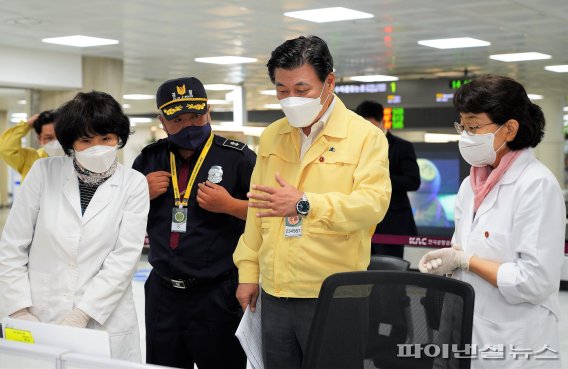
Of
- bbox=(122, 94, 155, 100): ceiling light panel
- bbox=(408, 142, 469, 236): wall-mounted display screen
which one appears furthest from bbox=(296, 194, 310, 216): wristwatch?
bbox=(122, 94, 155, 100): ceiling light panel

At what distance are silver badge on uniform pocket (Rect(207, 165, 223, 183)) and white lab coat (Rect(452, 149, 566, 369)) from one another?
1.12 metres

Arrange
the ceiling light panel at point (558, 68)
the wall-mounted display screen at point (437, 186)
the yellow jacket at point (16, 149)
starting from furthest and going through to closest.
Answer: the ceiling light panel at point (558, 68) < the wall-mounted display screen at point (437, 186) < the yellow jacket at point (16, 149)

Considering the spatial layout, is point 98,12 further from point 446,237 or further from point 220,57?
point 446,237

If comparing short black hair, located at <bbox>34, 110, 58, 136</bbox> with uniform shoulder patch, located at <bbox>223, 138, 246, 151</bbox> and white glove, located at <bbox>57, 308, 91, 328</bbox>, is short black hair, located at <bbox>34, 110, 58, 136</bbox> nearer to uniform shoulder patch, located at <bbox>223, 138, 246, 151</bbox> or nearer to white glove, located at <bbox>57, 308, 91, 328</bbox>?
uniform shoulder patch, located at <bbox>223, 138, 246, 151</bbox>

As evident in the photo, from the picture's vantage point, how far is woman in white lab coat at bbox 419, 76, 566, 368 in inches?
100

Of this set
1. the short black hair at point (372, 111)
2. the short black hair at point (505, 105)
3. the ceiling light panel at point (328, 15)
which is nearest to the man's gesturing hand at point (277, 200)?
the short black hair at point (505, 105)

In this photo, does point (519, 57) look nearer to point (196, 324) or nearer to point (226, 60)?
point (226, 60)

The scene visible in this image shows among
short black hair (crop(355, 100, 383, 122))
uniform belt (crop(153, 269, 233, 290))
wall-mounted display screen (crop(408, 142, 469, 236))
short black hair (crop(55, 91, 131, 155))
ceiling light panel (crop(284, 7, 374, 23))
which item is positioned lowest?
wall-mounted display screen (crop(408, 142, 469, 236))

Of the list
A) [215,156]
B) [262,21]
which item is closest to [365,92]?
[262,21]

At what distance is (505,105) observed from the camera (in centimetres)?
271

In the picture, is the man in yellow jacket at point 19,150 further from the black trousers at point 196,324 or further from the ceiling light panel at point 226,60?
the ceiling light panel at point 226,60

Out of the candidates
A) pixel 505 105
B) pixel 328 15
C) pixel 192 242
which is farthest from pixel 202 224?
pixel 328 15

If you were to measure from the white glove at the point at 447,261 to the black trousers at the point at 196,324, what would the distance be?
913 millimetres

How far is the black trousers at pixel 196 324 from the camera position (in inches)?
130
